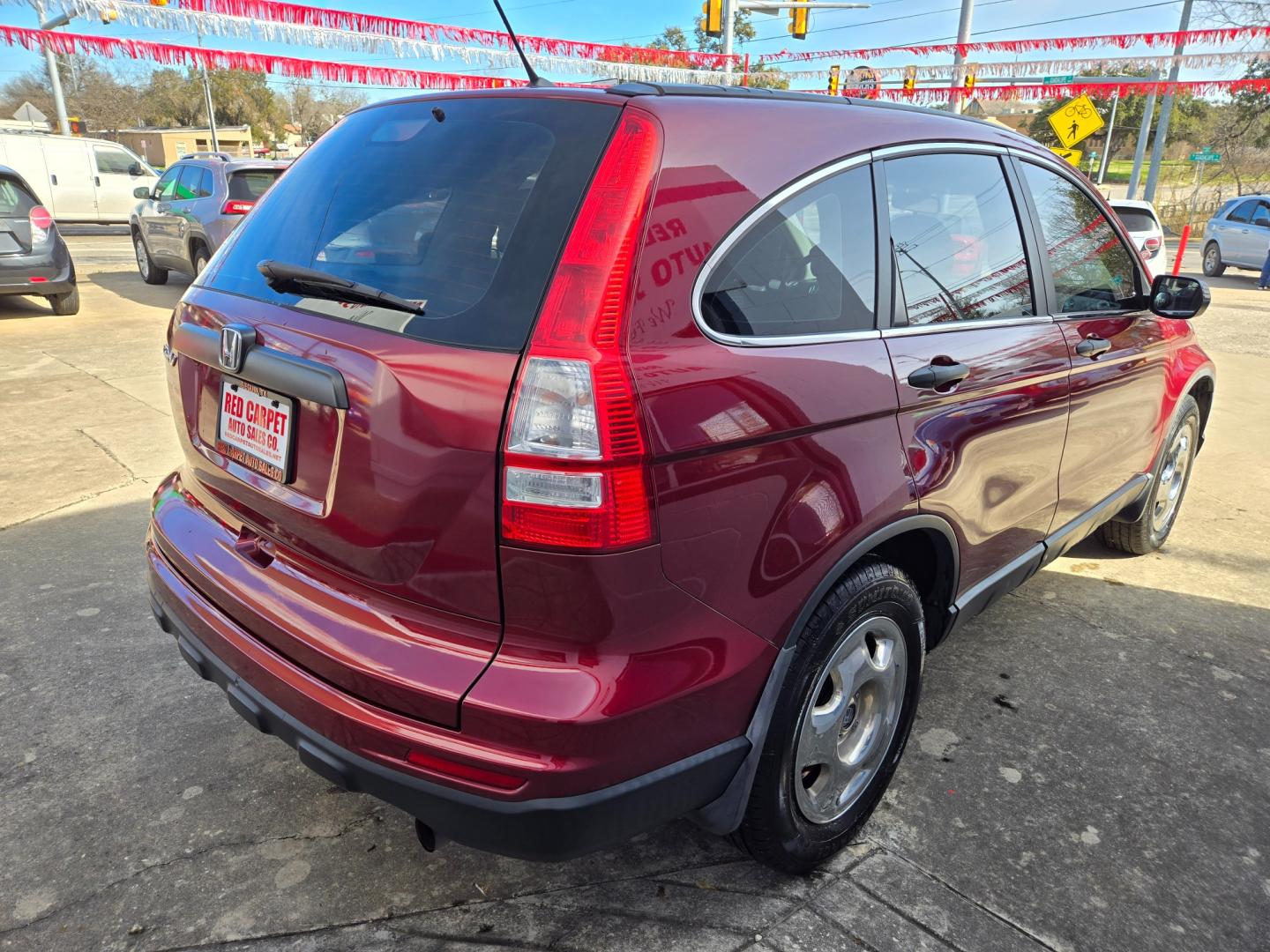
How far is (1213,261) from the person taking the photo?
18.0m

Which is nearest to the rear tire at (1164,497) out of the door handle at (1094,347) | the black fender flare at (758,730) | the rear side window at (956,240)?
the door handle at (1094,347)

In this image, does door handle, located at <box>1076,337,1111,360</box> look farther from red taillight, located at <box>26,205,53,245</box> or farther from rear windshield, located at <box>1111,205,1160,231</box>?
red taillight, located at <box>26,205,53,245</box>

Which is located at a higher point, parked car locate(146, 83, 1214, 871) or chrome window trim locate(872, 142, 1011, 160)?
chrome window trim locate(872, 142, 1011, 160)

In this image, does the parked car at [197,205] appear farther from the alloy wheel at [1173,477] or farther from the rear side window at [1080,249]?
the alloy wheel at [1173,477]

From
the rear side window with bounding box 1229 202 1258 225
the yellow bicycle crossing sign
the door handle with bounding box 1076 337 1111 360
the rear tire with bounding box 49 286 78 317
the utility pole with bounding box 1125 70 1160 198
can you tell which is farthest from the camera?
the utility pole with bounding box 1125 70 1160 198

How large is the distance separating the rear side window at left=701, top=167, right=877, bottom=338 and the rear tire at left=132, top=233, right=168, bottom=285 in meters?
12.4

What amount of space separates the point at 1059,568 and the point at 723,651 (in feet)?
10.1

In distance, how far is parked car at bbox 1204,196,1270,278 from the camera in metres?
16.7

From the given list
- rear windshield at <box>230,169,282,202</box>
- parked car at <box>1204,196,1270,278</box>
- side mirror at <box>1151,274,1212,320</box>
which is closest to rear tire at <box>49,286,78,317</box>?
rear windshield at <box>230,169,282,202</box>

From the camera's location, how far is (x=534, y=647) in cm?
158

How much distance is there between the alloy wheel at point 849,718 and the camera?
206 cm

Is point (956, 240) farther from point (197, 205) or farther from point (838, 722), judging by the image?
point (197, 205)

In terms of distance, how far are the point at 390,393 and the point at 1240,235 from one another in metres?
20.1

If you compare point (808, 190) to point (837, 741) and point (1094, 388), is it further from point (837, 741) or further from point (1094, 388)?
point (1094, 388)
